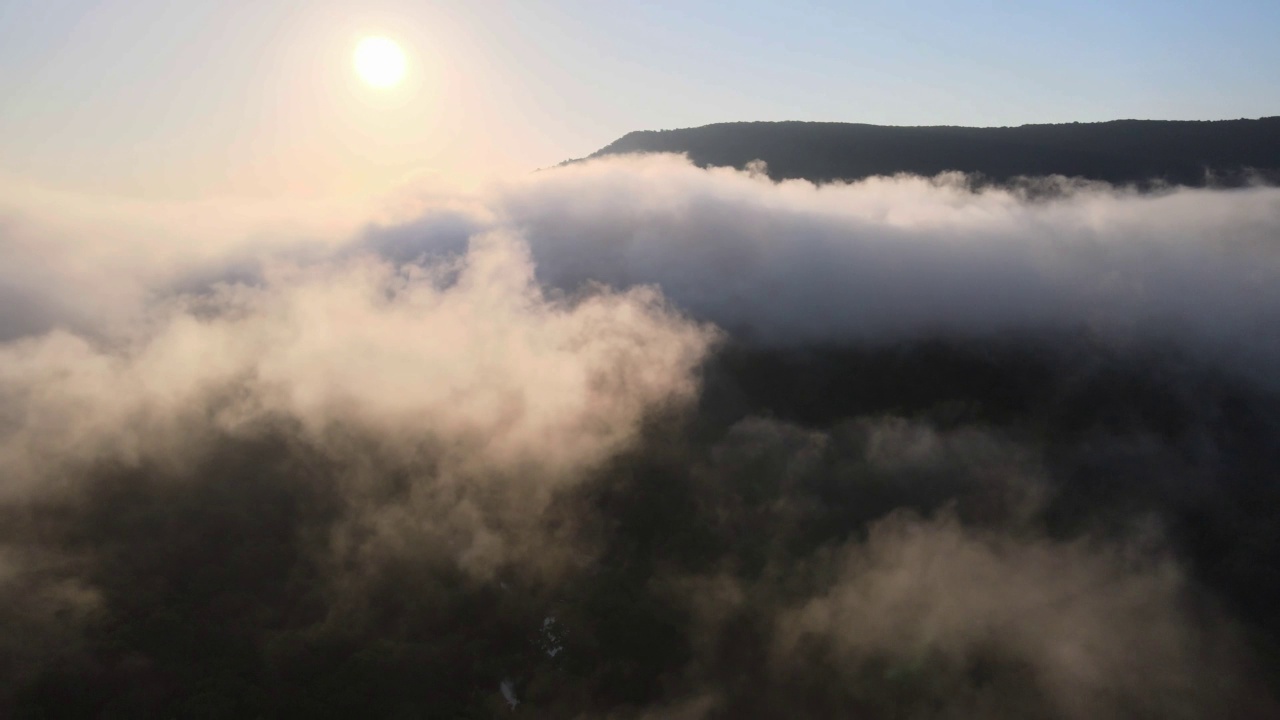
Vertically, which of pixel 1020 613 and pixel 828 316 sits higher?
pixel 828 316

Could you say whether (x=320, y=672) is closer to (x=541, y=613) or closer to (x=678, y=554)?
(x=541, y=613)

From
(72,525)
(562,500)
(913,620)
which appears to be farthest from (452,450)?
(913,620)

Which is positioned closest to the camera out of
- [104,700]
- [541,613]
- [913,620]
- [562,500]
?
[104,700]

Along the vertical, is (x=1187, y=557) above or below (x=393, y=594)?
below

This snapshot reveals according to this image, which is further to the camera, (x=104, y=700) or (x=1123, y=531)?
(x=1123, y=531)

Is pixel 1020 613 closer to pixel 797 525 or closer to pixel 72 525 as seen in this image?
pixel 797 525

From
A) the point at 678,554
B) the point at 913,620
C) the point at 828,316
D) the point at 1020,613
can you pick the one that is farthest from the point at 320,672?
the point at 828,316

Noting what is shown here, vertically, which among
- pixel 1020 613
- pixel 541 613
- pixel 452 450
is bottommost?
pixel 1020 613

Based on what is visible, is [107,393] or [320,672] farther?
[107,393]

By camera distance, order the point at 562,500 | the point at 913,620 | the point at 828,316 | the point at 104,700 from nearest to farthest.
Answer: the point at 104,700
the point at 913,620
the point at 562,500
the point at 828,316
